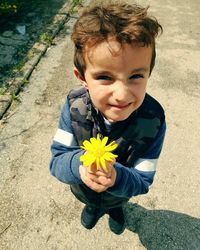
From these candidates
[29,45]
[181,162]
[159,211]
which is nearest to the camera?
[159,211]

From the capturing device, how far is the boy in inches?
75.2

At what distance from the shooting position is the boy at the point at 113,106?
6.27 feet

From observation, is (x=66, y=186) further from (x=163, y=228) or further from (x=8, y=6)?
(x=8, y=6)

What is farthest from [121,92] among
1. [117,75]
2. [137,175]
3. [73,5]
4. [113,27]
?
[73,5]

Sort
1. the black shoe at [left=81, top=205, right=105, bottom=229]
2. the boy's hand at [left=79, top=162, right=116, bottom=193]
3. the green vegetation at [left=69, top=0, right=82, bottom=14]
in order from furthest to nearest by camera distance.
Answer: the green vegetation at [left=69, top=0, right=82, bottom=14] → the black shoe at [left=81, top=205, right=105, bottom=229] → the boy's hand at [left=79, top=162, right=116, bottom=193]

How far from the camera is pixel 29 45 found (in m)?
5.45

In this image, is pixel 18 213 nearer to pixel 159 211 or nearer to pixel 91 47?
pixel 159 211

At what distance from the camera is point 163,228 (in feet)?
10.7

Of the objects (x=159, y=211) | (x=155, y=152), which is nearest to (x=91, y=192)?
(x=155, y=152)

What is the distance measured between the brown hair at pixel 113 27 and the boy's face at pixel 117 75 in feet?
0.13

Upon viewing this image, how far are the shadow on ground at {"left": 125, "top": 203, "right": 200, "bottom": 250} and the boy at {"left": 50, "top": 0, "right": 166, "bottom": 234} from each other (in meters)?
0.65

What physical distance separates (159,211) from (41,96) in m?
2.05

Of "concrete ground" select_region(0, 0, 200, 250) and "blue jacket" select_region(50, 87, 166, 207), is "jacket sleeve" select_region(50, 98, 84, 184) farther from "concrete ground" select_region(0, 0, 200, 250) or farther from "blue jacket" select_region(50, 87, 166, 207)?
"concrete ground" select_region(0, 0, 200, 250)

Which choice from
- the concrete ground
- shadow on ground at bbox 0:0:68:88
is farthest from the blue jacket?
shadow on ground at bbox 0:0:68:88
